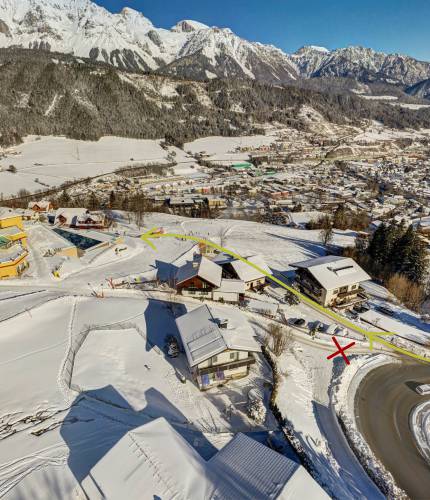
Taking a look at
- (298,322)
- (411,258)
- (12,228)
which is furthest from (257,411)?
(12,228)

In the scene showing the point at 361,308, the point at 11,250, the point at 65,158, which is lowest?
the point at 11,250

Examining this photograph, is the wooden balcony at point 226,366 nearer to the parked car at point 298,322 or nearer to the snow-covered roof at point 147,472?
the snow-covered roof at point 147,472

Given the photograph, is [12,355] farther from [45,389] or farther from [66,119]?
[66,119]

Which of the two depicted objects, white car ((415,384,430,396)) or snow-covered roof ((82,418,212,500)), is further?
white car ((415,384,430,396))

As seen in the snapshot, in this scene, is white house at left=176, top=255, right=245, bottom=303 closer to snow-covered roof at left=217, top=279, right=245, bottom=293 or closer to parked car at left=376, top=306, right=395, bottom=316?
snow-covered roof at left=217, top=279, right=245, bottom=293

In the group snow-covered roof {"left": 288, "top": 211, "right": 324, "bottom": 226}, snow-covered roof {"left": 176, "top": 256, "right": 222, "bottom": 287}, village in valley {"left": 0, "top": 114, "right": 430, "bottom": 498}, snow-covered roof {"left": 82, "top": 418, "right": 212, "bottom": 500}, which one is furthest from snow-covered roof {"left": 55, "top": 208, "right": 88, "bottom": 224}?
snow-covered roof {"left": 288, "top": 211, "right": 324, "bottom": 226}

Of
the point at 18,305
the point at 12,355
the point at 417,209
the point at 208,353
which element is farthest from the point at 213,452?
the point at 417,209

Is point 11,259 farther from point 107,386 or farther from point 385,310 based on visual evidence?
point 385,310
